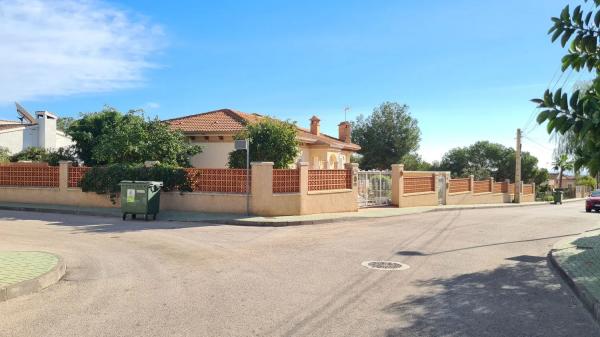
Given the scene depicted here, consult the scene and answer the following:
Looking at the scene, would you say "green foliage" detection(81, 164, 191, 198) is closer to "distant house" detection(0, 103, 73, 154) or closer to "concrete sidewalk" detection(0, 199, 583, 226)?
"concrete sidewalk" detection(0, 199, 583, 226)

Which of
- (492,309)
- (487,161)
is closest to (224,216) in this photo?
(492,309)

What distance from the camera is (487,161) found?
70062mm

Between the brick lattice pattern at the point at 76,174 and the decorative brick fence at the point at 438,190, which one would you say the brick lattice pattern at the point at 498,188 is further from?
the brick lattice pattern at the point at 76,174

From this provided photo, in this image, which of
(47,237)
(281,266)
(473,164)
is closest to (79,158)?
(47,237)

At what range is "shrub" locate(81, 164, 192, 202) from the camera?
707 inches

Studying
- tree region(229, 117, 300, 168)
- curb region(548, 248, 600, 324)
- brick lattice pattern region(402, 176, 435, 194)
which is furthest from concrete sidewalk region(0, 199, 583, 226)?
curb region(548, 248, 600, 324)

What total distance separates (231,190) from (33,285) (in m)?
11.0

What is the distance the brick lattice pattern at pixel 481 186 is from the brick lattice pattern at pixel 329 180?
17908 mm

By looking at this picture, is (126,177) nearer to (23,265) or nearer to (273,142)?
→ (273,142)

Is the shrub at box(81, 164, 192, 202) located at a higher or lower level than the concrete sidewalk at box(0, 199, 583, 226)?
higher

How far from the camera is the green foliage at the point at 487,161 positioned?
65562mm

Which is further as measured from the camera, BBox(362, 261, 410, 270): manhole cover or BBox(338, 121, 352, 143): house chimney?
BBox(338, 121, 352, 143): house chimney

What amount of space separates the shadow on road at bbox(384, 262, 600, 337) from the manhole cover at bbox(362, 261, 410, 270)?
1.02 m

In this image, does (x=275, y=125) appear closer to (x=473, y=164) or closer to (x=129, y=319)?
(x=129, y=319)
